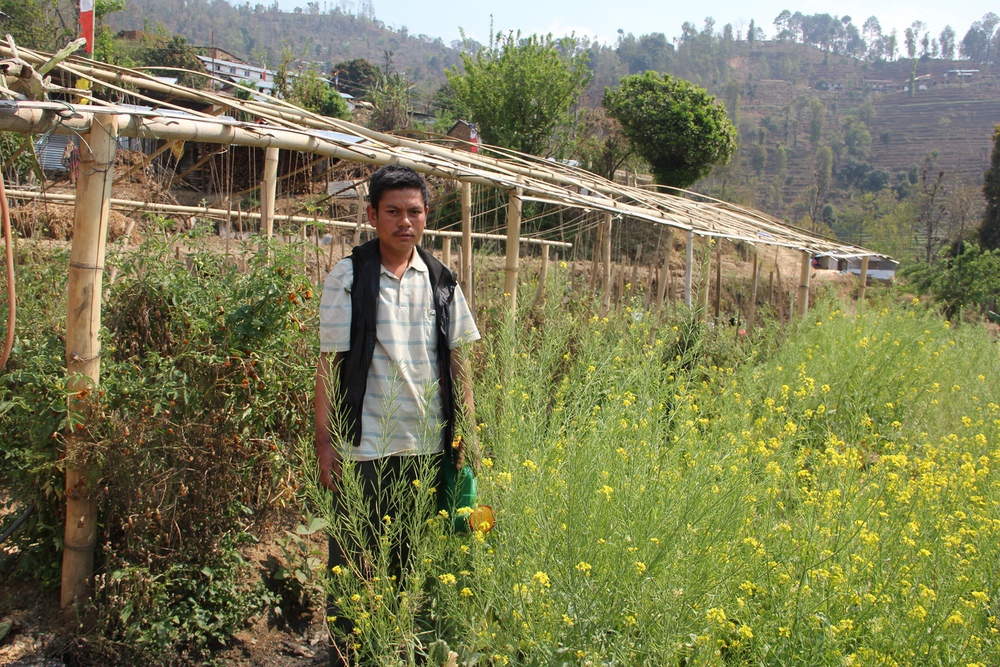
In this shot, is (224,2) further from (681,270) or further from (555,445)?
(555,445)

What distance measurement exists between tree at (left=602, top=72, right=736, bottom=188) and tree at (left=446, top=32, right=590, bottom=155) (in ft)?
4.34

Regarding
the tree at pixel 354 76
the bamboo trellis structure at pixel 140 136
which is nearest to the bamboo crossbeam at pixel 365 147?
the bamboo trellis structure at pixel 140 136

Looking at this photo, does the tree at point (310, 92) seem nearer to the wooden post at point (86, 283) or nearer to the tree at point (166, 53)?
the tree at point (166, 53)

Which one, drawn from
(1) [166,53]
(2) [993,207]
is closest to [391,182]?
(2) [993,207]

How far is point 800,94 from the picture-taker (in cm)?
7444

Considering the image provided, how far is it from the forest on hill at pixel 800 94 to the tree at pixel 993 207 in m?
2.63

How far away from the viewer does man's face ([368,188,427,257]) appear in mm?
2148

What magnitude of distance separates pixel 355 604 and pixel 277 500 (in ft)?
2.99

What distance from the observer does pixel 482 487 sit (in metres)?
2.34

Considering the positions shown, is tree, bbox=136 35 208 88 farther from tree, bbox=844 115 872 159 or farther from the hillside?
the hillside

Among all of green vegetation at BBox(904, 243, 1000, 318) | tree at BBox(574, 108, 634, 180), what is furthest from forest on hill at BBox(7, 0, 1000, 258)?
green vegetation at BBox(904, 243, 1000, 318)

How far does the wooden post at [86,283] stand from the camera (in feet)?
7.41

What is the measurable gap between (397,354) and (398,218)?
40 cm

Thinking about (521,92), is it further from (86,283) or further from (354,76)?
(354,76)
